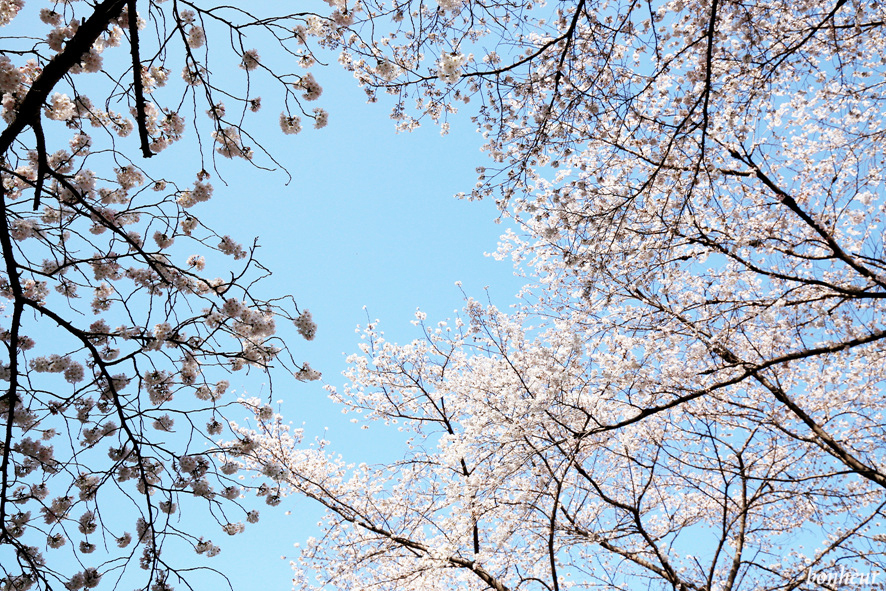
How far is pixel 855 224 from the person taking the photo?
Result: 5730 mm

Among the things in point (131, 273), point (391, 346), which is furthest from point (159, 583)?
point (391, 346)

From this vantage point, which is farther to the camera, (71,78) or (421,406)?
(421,406)

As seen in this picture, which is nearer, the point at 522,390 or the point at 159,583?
the point at 159,583

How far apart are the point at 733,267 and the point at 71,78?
6177 mm

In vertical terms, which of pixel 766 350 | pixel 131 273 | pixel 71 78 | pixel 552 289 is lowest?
pixel 131 273

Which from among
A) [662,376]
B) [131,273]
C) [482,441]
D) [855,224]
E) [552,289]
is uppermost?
[855,224]

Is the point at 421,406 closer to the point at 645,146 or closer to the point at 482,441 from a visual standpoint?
the point at 482,441

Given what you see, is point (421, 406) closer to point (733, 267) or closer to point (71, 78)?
point (733, 267)

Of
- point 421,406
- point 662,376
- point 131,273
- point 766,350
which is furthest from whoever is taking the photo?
point 421,406

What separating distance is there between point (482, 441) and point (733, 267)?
356 cm

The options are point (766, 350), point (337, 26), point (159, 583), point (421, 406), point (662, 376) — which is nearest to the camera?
point (159, 583)

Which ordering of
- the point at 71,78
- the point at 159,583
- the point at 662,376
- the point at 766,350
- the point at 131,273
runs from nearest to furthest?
1. the point at 71,78
2. the point at 159,583
3. the point at 131,273
4. the point at 662,376
5. the point at 766,350

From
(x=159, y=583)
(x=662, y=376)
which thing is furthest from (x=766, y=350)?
(x=159, y=583)

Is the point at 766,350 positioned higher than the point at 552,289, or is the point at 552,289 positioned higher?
the point at 552,289
